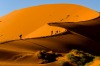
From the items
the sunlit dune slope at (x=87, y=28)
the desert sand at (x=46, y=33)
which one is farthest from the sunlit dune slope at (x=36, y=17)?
the sunlit dune slope at (x=87, y=28)

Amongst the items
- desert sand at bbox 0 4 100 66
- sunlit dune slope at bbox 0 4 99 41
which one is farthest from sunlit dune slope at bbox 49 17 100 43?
sunlit dune slope at bbox 0 4 99 41

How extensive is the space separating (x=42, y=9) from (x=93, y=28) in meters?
19.3

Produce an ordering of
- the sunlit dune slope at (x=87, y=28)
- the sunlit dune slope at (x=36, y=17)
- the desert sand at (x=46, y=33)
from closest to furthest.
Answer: the desert sand at (x=46, y=33), the sunlit dune slope at (x=87, y=28), the sunlit dune slope at (x=36, y=17)

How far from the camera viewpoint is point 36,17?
44125mm

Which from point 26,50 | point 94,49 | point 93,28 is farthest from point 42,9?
point 26,50

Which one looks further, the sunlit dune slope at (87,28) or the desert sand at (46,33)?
the sunlit dune slope at (87,28)

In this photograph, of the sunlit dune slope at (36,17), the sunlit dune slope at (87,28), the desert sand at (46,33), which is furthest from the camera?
the sunlit dune slope at (36,17)

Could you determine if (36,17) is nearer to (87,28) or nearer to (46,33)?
(46,33)

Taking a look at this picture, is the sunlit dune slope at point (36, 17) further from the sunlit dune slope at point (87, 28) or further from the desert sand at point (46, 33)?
the sunlit dune slope at point (87, 28)

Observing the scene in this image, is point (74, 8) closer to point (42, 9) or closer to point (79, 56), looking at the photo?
point (42, 9)

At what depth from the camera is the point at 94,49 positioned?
81.1ft

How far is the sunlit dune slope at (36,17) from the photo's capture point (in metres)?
39.8

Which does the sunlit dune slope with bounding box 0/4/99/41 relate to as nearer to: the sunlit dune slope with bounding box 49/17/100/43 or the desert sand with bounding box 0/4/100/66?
the desert sand with bounding box 0/4/100/66

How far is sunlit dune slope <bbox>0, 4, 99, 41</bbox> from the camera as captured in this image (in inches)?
1567
